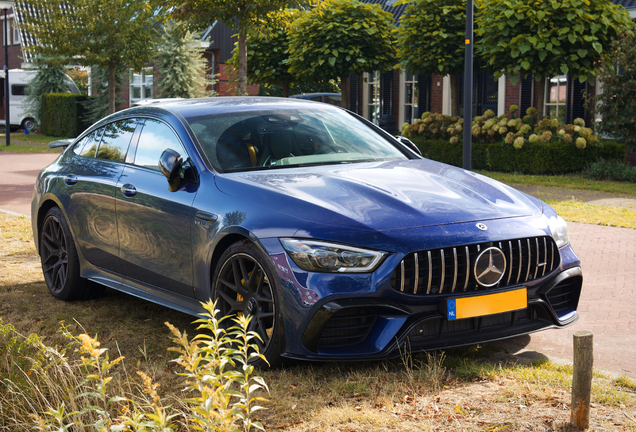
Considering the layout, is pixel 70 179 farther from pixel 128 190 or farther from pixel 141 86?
pixel 141 86

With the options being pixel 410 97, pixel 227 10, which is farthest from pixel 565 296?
pixel 410 97

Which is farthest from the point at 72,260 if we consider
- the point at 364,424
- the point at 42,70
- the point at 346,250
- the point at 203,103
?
the point at 42,70

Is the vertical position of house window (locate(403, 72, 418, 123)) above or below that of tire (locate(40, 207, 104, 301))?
above

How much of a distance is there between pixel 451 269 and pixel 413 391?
66 cm

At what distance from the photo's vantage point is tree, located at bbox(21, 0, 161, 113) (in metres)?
23.0

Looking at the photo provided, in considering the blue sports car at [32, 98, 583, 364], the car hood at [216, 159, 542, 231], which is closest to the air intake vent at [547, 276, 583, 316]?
the blue sports car at [32, 98, 583, 364]

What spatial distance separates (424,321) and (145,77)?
122ft

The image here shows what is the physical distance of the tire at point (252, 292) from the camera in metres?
4.13

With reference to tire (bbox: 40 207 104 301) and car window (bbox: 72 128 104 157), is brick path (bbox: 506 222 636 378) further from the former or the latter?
car window (bbox: 72 128 104 157)

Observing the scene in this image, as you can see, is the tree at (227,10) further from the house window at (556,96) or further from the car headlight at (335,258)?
the car headlight at (335,258)

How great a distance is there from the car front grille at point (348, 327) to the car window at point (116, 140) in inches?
98.5

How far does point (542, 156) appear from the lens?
1589cm

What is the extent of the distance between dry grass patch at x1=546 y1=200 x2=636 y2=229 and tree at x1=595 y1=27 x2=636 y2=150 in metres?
4.22

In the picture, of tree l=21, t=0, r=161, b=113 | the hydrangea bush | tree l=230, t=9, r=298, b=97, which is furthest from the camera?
tree l=21, t=0, r=161, b=113
